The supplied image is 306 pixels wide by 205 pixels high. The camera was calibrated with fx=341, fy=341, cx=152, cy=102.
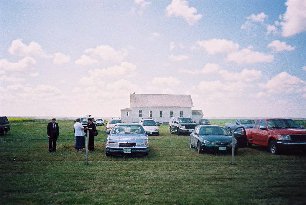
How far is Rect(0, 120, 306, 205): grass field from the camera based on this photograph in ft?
25.7

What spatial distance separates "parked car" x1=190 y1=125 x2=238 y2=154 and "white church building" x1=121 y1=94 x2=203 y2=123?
49769mm

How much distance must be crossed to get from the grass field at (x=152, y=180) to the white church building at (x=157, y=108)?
53.3 metres

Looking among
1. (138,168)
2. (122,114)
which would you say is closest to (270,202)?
(138,168)

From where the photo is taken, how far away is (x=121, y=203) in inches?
292

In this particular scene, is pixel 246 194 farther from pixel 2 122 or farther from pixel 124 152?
pixel 2 122

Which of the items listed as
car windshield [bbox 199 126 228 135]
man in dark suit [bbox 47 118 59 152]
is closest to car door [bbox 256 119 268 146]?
car windshield [bbox 199 126 228 135]

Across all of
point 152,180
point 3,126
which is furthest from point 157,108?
point 152,180

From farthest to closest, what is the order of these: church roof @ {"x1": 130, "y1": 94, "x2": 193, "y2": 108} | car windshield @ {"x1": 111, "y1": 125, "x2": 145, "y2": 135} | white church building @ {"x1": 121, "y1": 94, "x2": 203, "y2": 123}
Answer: church roof @ {"x1": 130, "y1": 94, "x2": 193, "y2": 108} → white church building @ {"x1": 121, "y1": 94, "x2": 203, "y2": 123} → car windshield @ {"x1": 111, "y1": 125, "x2": 145, "y2": 135}

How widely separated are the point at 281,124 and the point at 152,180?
10457mm

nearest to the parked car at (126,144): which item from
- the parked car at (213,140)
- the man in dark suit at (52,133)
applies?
the parked car at (213,140)

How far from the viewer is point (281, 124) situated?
17953mm

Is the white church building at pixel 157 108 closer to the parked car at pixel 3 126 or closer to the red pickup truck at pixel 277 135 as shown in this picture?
the parked car at pixel 3 126

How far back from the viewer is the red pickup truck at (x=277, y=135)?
1631cm

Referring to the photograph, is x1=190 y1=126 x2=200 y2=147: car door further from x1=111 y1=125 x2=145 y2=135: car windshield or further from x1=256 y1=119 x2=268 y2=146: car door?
x1=256 y1=119 x2=268 y2=146: car door
